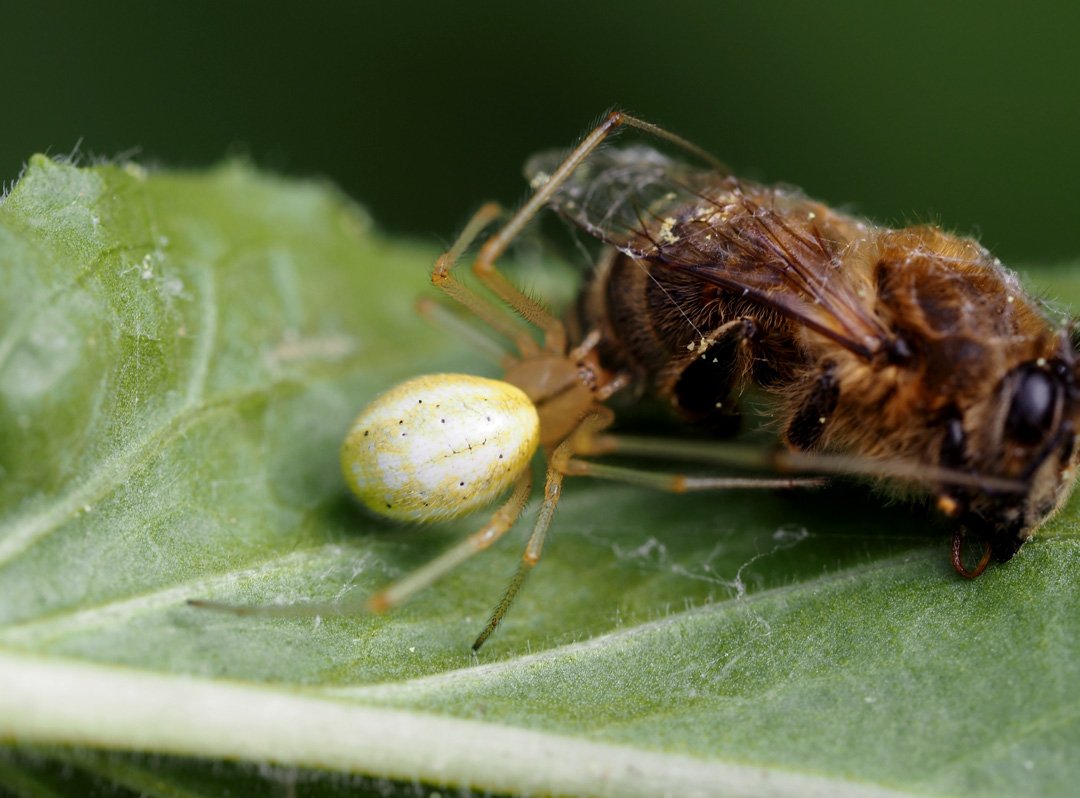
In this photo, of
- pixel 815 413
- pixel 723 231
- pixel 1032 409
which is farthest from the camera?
pixel 723 231

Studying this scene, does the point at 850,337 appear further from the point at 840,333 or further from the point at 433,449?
the point at 433,449

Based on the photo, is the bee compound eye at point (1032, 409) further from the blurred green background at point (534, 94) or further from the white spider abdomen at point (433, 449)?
the blurred green background at point (534, 94)

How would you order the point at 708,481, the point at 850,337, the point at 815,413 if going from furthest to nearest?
the point at 708,481
the point at 815,413
the point at 850,337

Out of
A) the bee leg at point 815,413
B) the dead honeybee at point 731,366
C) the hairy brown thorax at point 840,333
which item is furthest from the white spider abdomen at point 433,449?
the bee leg at point 815,413

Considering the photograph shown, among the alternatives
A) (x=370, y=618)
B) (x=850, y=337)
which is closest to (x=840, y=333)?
(x=850, y=337)

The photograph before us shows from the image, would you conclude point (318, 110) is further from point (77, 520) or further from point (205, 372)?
point (77, 520)

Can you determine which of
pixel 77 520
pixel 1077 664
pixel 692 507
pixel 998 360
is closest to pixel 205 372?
pixel 77 520

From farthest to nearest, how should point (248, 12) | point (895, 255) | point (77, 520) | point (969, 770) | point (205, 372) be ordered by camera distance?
point (248, 12)
point (205, 372)
point (895, 255)
point (77, 520)
point (969, 770)

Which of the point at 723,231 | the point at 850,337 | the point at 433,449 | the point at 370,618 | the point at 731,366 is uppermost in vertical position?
the point at 723,231
